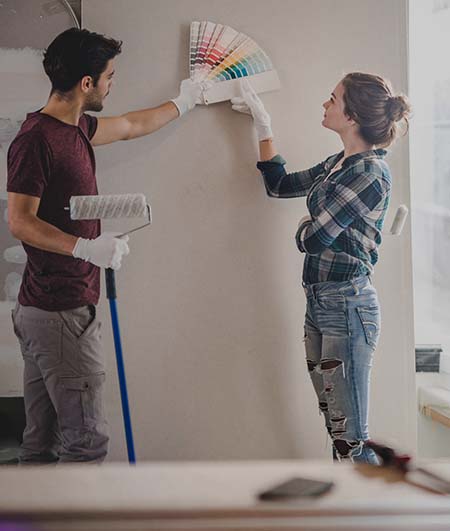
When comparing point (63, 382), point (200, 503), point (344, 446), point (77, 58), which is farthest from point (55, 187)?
point (200, 503)

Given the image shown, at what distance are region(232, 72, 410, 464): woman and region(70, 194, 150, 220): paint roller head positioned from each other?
323 mm

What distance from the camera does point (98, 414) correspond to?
1531 mm

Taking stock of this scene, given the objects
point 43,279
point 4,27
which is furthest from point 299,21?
point 43,279

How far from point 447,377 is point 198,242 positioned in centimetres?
71

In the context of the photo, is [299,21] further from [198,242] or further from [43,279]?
[43,279]

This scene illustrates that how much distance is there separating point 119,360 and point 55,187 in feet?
1.20

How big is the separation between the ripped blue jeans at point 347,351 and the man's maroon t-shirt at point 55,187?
1.55ft

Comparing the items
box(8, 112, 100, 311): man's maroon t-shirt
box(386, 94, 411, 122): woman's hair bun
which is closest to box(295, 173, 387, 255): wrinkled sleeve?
box(386, 94, 411, 122): woman's hair bun

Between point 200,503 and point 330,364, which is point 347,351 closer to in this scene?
point 330,364

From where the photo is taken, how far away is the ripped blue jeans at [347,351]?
4.95ft

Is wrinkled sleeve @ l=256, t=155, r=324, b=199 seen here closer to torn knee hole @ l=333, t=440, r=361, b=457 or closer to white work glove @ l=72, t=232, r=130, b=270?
white work glove @ l=72, t=232, r=130, b=270

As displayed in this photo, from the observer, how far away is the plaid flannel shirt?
1.44 meters

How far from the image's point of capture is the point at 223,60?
5.29 feet

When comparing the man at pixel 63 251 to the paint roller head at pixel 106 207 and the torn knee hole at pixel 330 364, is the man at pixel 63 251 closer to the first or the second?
the paint roller head at pixel 106 207
